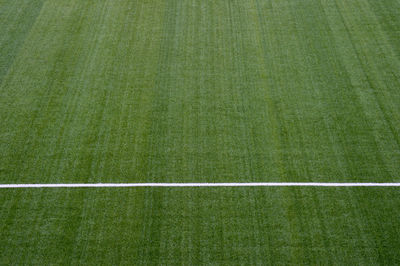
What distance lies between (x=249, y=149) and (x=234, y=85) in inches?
45.8

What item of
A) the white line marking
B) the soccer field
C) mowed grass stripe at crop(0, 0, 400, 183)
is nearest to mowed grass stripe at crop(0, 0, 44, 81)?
the soccer field

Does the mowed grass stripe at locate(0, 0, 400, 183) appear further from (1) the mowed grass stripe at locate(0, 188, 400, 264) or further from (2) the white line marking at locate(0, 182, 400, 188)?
(1) the mowed grass stripe at locate(0, 188, 400, 264)

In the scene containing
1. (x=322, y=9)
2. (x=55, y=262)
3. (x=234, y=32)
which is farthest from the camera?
(x=322, y=9)

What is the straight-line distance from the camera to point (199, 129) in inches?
192

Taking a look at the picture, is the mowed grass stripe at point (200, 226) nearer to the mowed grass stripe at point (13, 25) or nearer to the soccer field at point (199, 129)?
the soccer field at point (199, 129)

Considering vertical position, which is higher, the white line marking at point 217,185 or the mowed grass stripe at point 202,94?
the mowed grass stripe at point 202,94

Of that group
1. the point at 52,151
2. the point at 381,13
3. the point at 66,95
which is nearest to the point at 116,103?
the point at 66,95

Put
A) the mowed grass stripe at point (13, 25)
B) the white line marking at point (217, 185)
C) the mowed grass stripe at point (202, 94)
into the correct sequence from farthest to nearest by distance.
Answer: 1. the mowed grass stripe at point (13, 25)
2. the mowed grass stripe at point (202, 94)
3. the white line marking at point (217, 185)

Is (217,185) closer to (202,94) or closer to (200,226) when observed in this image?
(200,226)

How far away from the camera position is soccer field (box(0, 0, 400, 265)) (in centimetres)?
387

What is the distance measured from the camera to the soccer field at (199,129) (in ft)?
12.7

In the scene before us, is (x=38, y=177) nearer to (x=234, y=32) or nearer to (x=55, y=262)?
(x=55, y=262)

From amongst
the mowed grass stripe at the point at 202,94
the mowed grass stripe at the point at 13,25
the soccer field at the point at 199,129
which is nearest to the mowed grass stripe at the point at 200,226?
the soccer field at the point at 199,129

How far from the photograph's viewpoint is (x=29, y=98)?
17.3ft
